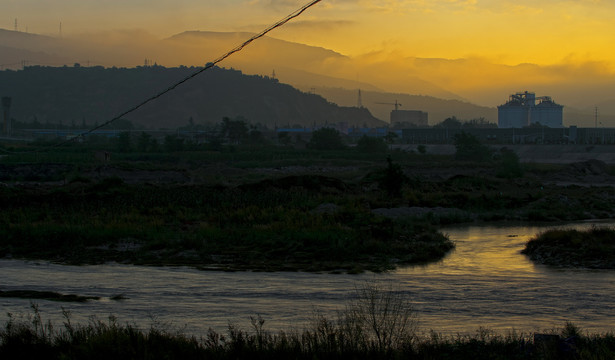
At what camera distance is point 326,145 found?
12650 centimetres

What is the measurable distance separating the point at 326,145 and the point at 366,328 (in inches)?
4499

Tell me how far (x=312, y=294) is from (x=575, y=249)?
40.6 ft

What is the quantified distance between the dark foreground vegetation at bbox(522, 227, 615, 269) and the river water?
84cm

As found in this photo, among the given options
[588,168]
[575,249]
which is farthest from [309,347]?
[588,168]

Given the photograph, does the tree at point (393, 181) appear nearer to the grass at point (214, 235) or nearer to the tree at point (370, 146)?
the grass at point (214, 235)

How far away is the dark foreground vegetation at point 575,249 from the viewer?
2516cm

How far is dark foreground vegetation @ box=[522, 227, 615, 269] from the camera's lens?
82.5ft

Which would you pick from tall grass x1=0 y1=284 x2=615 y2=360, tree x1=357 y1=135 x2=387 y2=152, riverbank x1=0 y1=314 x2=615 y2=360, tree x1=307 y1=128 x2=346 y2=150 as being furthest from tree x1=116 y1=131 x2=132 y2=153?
riverbank x1=0 y1=314 x2=615 y2=360

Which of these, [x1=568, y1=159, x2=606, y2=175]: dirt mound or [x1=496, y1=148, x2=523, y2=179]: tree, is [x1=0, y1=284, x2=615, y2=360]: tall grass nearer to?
[x1=496, y1=148, x2=523, y2=179]: tree

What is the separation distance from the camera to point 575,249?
26.5 meters

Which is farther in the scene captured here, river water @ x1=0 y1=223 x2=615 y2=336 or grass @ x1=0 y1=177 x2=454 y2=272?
grass @ x1=0 y1=177 x2=454 y2=272

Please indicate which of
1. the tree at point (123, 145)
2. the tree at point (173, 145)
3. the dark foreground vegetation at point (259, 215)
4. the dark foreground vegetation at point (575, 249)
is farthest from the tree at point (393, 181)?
the tree at point (123, 145)

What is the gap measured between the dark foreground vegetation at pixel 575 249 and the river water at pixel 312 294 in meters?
0.84

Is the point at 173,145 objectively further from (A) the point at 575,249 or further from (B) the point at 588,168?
(A) the point at 575,249
